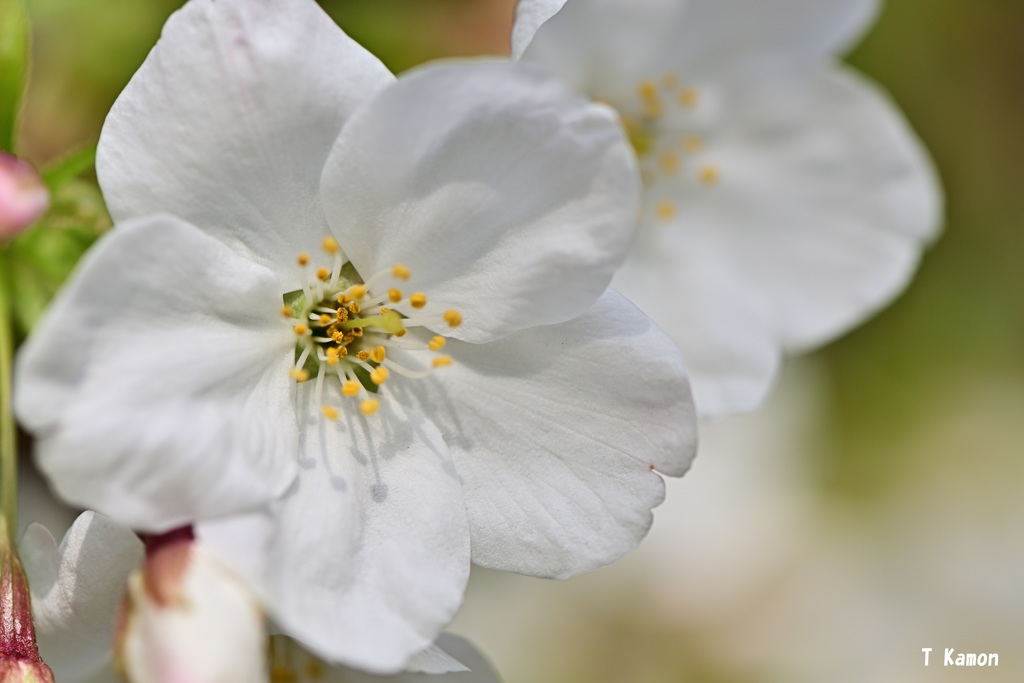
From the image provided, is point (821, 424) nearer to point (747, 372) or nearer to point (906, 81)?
point (906, 81)

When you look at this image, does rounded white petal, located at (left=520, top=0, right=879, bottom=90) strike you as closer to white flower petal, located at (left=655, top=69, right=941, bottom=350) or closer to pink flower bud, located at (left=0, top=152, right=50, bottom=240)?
white flower petal, located at (left=655, top=69, right=941, bottom=350)

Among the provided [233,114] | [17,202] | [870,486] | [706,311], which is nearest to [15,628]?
[17,202]

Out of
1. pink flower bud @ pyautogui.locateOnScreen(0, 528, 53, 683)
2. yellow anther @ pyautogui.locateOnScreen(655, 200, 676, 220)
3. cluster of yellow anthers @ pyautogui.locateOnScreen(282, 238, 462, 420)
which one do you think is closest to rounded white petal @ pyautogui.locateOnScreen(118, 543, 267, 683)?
pink flower bud @ pyautogui.locateOnScreen(0, 528, 53, 683)

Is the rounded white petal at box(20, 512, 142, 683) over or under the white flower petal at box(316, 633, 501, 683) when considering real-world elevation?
over

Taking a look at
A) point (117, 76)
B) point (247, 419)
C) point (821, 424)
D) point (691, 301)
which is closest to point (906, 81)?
point (821, 424)

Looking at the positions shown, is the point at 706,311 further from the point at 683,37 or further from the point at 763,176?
the point at 683,37

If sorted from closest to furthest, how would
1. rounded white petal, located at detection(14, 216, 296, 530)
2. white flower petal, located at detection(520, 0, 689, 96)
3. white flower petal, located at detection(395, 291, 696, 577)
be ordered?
rounded white petal, located at detection(14, 216, 296, 530) → white flower petal, located at detection(395, 291, 696, 577) → white flower petal, located at detection(520, 0, 689, 96)
